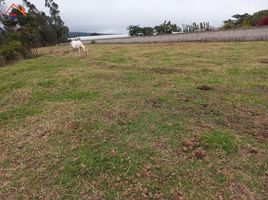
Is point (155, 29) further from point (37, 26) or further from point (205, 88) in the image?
point (205, 88)

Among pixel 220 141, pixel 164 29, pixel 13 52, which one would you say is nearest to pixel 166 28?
pixel 164 29

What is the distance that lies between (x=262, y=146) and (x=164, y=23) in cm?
3315

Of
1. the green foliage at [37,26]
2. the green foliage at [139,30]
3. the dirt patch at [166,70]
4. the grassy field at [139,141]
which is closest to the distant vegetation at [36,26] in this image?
the green foliage at [37,26]

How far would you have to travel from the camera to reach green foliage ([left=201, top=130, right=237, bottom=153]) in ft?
7.20

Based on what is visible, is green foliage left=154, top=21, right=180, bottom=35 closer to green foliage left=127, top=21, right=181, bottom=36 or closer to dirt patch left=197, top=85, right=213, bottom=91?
green foliage left=127, top=21, right=181, bottom=36

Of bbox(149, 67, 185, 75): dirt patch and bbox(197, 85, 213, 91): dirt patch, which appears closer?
bbox(197, 85, 213, 91): dirt patch

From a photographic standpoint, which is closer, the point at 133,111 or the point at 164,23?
the point at 133,111

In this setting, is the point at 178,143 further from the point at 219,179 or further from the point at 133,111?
the point at 133,111

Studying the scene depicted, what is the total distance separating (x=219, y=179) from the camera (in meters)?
1.80

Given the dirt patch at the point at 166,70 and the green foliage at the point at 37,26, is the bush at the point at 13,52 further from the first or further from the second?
the green foliage at the point at 37,26

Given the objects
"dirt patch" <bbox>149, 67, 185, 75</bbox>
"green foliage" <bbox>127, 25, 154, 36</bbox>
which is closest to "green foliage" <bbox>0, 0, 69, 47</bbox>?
"green foliage" <bbox>127, 25, 154, 36</bbox>

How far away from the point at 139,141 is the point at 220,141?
0.82m

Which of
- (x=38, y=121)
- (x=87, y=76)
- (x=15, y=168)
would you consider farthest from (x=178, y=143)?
(x=87, y=76)

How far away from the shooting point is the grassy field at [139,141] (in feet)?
5.84
